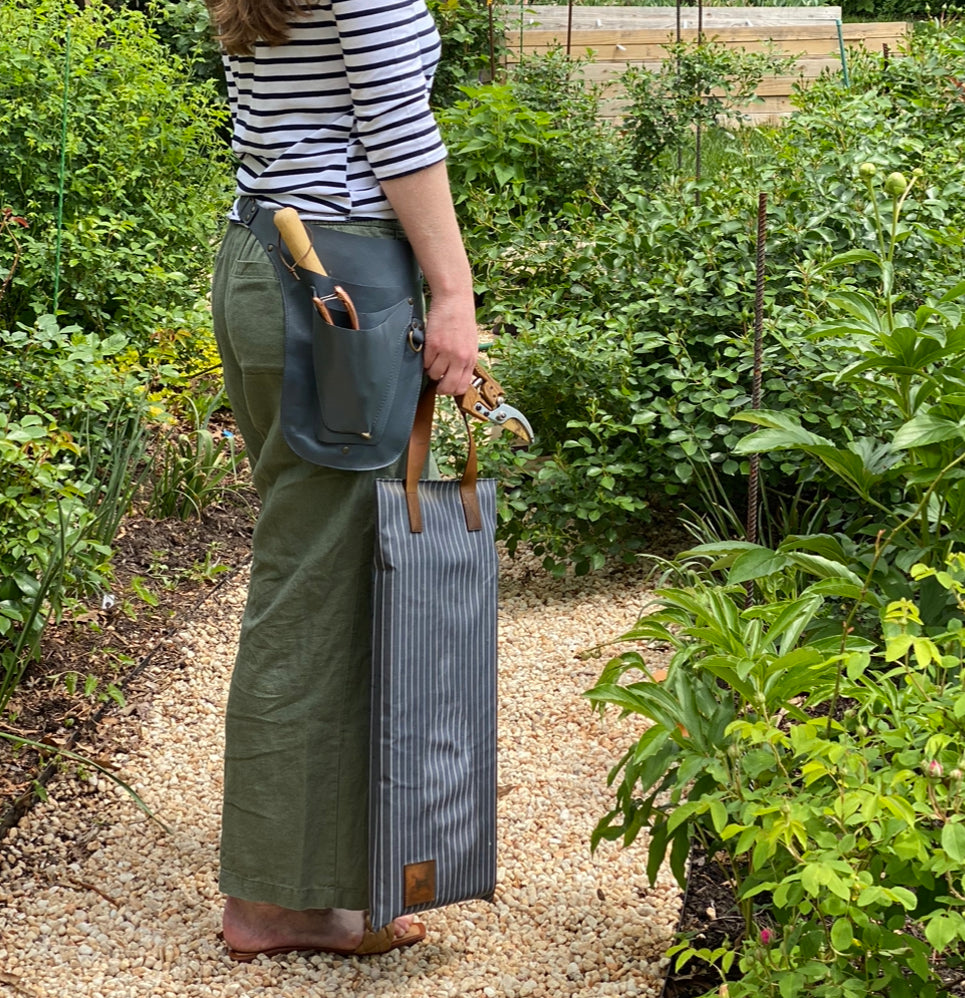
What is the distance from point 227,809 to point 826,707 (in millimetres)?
1474

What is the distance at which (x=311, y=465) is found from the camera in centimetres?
202

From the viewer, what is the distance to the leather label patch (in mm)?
2066

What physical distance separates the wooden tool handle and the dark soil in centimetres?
136

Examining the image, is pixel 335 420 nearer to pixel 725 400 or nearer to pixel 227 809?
pixel 227 809

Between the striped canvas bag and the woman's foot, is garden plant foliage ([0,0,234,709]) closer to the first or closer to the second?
the woman's foot

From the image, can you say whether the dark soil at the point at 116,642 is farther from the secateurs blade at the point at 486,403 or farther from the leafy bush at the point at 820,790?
the leafy bush at the point at 820,790

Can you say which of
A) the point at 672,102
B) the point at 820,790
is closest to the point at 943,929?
the point at 820,790

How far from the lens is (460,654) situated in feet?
6.93

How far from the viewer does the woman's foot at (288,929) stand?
2246 mm

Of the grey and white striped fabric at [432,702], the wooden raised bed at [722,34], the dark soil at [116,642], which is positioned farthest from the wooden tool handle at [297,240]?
the wooden raised bed at [722,34]

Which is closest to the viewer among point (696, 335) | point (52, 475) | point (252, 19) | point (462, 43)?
point (252, 19)

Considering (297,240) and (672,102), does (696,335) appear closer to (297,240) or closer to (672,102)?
(297,240)

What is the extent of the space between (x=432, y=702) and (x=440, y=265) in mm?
682

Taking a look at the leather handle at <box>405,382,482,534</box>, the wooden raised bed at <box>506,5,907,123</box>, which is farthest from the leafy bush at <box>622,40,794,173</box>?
the leather handle at <box>405,382,482,534</box>
